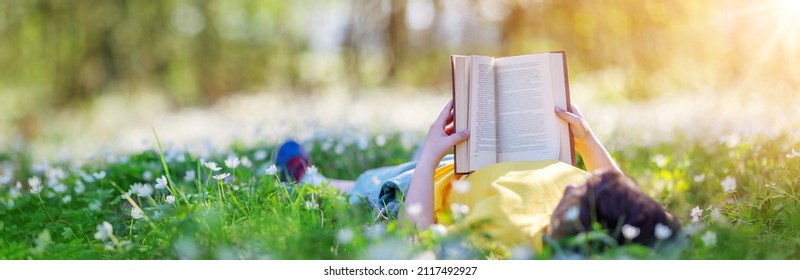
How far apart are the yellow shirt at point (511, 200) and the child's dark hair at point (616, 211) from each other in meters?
0.13

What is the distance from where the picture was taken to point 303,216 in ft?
6.68

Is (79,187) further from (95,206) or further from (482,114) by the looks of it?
(482,114)

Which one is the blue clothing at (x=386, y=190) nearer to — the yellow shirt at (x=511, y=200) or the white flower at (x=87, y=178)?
the yellow shirt at (x=511, y=200)

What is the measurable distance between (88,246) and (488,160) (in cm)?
107

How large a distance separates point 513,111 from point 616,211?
21.1 inches

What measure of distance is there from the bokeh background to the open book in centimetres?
283

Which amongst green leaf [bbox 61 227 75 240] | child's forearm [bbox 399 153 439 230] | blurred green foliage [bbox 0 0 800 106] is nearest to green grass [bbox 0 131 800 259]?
green leaf [bbox 61 227 75 240]

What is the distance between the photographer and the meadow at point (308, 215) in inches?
64.4

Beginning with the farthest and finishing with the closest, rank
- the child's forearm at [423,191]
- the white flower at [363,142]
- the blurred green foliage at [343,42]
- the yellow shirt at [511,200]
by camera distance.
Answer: the blurred green foliage at [343,42], the white flower at [363,142], the child's forearm at [423,191], the yellow shirt at [511,200]

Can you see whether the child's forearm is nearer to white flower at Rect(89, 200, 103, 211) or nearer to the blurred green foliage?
white flower at Rect(89, 200, 103, 211)

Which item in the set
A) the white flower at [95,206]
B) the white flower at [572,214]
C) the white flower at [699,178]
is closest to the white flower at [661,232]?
the white flower at [572,214]

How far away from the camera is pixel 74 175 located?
9.62 ft

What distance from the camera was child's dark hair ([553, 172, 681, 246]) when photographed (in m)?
1.60

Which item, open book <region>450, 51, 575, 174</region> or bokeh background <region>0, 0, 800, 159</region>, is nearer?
open book <region>450, 51, 575, 174</region>
